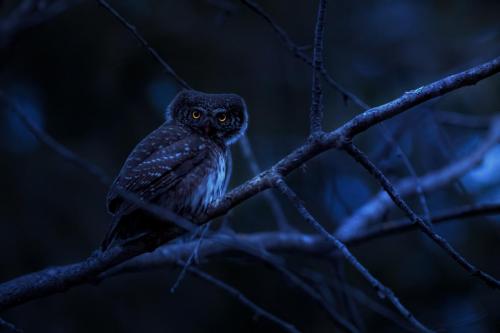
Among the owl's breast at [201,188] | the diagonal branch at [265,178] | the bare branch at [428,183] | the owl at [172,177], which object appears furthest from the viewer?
the bare branch at [428,183]

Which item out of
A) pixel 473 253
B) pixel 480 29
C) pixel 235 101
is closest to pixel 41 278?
pixel 235 101

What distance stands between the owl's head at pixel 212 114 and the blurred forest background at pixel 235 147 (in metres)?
1.71

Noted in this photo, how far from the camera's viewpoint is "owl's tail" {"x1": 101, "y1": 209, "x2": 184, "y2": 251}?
3295 mm

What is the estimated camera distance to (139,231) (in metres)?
3.62

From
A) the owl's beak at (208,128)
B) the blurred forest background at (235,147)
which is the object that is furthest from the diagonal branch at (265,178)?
the blurred forest background at (235,147)

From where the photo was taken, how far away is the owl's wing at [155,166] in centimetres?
359

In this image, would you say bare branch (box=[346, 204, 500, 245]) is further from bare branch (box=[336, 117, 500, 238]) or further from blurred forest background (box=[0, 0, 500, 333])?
blurred forest background (box=[0, 0, 500, 333])

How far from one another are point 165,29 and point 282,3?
60.2 inches

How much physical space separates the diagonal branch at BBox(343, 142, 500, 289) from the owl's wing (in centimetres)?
141

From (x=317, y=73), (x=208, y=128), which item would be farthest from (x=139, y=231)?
(x=317, y=73)

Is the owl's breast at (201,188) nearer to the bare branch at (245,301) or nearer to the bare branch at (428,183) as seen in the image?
the bare branch at (245,301)

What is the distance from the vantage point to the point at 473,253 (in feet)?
21.8

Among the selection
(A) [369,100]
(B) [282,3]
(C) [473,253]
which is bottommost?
(C) [473,253]

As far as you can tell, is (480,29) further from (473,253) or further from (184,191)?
(184,191)
